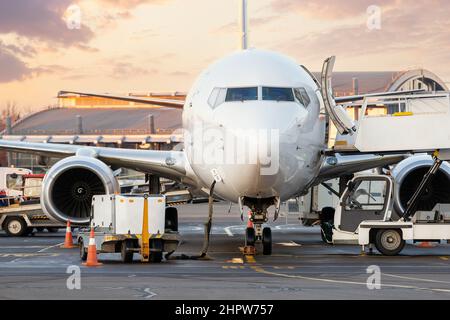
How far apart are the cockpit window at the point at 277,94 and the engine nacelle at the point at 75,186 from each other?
255 inches

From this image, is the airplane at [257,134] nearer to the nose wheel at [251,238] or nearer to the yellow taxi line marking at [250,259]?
the nose wheel at [251,238]

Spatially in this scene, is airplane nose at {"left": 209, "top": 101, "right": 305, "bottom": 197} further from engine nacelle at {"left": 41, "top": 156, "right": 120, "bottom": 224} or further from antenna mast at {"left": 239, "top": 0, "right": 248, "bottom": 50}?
antenna mast at {"left": 239, "top": 0, "right": 248, "bottom": 50}

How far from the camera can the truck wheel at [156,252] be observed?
19203mm

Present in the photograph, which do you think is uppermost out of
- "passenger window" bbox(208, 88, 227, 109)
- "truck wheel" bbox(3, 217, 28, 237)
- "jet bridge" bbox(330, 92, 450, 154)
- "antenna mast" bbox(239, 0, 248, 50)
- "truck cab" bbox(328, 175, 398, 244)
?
"antenna mast" bbox(239, 0, 248, 50)

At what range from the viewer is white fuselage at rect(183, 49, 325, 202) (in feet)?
59.1

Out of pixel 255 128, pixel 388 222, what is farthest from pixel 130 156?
pixel 255 128

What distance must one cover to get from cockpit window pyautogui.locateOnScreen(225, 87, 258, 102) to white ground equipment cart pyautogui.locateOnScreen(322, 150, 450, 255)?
387 cm

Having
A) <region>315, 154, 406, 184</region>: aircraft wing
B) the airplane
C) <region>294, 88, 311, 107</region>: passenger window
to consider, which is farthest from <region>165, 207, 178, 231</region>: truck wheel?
<region>294, 88, 311, 107</region>: passenger window

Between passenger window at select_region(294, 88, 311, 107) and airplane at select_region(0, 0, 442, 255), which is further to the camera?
passenger window at select_region(294, 88, 311, 107)

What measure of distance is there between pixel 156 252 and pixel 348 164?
250 inches

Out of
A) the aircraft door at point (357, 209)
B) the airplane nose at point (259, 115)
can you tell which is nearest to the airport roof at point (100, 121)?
the aircraft door at point (357, 209)
